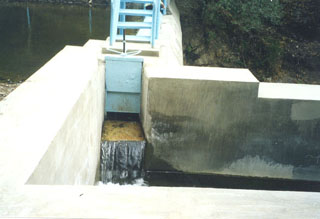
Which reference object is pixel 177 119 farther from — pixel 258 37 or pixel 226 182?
pixel 258 37

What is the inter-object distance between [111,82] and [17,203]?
3.84m

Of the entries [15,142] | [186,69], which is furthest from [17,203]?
[186,69]

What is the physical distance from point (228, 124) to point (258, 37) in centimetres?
793

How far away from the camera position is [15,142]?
2477 mm

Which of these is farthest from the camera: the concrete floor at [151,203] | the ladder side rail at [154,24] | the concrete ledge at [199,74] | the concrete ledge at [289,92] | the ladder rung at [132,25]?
the ladder side rail at [154,24]

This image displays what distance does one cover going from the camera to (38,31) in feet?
42.4

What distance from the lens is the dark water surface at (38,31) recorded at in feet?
31.1

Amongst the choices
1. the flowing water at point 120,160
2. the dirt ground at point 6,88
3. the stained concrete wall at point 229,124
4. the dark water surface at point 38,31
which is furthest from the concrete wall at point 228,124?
the dark water surface at point 38,31

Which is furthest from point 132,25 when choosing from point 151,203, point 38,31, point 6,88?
point 38,31

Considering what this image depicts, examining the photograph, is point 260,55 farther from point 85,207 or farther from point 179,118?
point 85,207

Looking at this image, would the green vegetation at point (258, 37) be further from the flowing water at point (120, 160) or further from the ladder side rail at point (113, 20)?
the flowing water at point (120, 160)

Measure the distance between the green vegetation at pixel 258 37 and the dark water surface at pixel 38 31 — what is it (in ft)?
11.5

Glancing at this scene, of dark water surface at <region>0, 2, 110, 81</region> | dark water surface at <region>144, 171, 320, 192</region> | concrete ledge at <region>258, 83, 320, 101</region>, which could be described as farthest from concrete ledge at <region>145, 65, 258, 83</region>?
dark water surface at <region>0, 2, 110, 81</region>

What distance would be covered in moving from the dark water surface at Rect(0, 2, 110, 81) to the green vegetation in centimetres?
349
